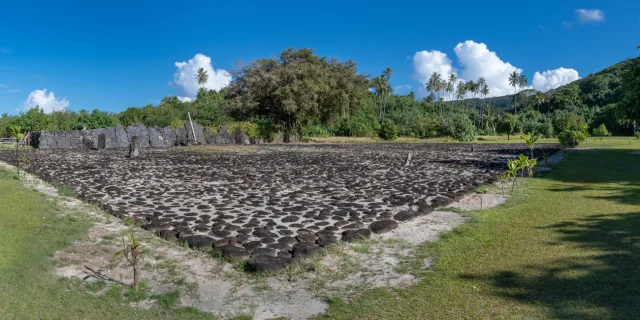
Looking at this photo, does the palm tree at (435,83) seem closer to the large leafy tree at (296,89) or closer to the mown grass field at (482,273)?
the large leafy tree at (296,89)

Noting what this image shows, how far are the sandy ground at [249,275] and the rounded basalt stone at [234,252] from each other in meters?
0.14

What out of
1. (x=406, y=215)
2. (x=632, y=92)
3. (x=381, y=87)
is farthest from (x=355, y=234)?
(x=381, y=87)

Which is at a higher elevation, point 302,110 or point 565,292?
point 302,110

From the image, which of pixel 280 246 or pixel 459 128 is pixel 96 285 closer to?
pixel 280 246

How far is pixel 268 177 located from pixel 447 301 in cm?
904

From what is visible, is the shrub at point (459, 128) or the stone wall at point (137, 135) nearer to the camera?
Result: the stone wall at point (137, 135)

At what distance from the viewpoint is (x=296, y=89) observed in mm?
36281

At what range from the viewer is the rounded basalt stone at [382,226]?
6.28 meters

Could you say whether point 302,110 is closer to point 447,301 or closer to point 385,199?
point 385,199

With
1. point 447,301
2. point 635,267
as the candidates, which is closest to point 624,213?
point 635,267

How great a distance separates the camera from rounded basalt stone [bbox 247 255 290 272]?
181 inches

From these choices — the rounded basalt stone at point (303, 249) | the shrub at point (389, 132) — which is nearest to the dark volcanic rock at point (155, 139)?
the shrub at point (389, 132)

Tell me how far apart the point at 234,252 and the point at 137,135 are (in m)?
30.4

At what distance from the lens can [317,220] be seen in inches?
271
